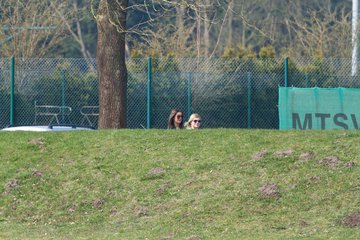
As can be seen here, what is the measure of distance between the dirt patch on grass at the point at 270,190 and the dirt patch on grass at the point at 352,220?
3.83 feet

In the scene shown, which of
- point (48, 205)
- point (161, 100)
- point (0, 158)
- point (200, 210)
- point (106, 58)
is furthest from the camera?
point (161, 100)

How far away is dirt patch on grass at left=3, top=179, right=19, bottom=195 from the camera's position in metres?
14.4

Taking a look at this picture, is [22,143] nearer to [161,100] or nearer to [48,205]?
[48,205]

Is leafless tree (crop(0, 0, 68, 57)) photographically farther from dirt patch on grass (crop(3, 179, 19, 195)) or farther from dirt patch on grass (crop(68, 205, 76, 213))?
dirt patch on grass (crop(68, 205, 76, 213))

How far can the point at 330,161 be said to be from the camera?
14.0 metres

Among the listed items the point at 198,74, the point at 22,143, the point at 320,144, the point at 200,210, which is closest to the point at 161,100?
the point at 198,74

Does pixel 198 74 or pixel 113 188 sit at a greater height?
pixel 198 74

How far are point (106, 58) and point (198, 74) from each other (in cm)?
398

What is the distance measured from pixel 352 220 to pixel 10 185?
5.33 meters

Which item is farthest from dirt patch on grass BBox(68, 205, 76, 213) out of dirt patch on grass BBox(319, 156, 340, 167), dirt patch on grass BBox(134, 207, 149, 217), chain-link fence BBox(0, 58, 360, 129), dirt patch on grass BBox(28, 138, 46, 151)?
chain-link fence BBox(0, 58, 360, 129)

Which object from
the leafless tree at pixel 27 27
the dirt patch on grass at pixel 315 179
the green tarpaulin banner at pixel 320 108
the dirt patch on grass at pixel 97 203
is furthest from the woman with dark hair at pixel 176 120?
the leafless tree at pixel 27 27

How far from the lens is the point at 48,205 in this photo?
13.9 m

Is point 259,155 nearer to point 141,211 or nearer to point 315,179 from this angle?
point 315,179

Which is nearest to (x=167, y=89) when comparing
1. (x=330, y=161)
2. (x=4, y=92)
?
(x=4, y=92)
